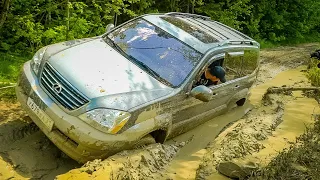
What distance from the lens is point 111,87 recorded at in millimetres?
5008

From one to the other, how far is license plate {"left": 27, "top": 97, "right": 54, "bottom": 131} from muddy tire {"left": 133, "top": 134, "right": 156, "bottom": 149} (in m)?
1.03

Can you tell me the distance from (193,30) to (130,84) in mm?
1923

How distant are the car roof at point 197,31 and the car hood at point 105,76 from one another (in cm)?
103

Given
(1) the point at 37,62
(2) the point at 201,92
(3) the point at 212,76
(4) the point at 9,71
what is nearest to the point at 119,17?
(4) the point at 9,71

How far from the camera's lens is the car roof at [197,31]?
632 centimetres

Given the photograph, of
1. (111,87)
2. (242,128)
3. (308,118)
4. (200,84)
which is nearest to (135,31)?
(200,84)

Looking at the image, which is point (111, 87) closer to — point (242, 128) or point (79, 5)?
point (242, 128)

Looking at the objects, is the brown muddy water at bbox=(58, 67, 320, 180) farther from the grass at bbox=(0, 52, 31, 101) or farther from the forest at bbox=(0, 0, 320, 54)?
the forest at bbox=(0, 0, 320, 54)

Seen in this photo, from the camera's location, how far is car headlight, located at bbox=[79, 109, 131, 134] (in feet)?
15.5

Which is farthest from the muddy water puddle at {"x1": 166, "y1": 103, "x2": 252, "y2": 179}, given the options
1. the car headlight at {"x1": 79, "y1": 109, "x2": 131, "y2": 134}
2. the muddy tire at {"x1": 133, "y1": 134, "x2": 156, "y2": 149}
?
the car headlight at {"x1": 79, "y1": 109, "x2": 131, "y2": 134}

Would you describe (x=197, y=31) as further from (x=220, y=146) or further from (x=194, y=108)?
(x=220, y=146)

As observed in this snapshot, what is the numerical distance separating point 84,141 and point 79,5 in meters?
4.67

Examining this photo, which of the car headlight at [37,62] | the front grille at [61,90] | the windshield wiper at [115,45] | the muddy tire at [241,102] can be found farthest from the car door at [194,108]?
the car headlight at [37,62]

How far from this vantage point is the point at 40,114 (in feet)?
16.4
